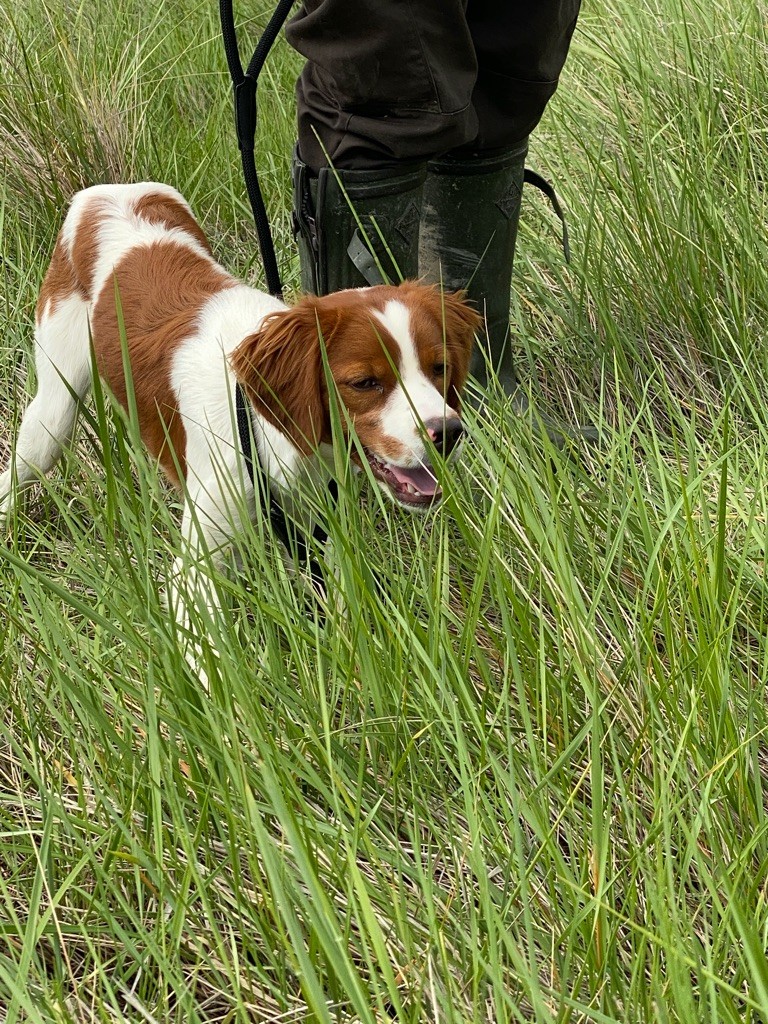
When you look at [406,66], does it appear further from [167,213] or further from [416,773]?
[416,773]

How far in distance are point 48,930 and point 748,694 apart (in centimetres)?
97

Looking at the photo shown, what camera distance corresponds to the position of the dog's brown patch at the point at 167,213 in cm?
288

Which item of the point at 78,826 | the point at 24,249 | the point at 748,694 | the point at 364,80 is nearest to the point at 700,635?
the point at 748,694

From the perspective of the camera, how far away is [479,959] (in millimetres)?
1148

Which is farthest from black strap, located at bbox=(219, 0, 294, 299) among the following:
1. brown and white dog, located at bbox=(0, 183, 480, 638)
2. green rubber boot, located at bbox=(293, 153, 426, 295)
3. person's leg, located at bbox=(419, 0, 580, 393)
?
person's leg, located at bbox=(419, 0, 580, 393)

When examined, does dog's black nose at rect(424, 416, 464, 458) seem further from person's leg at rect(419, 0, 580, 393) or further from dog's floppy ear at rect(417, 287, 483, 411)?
person's leg at rect(419, 0, 580, 393)

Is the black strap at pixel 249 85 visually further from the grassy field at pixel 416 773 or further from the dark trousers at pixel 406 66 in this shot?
the grassy field at pixel 416 773

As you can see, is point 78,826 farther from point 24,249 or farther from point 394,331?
point 24,249

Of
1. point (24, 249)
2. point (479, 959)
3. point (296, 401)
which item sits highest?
point (24, 249)

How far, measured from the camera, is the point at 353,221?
2.54 m

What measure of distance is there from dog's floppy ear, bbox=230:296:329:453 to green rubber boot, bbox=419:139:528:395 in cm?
73

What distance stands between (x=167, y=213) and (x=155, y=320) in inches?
14.6

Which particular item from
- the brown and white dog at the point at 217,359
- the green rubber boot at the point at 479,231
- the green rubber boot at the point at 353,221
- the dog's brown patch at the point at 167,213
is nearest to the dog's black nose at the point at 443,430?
the brown and white dog at the point at 217,359

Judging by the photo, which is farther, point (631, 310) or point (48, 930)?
point (631, 310)
